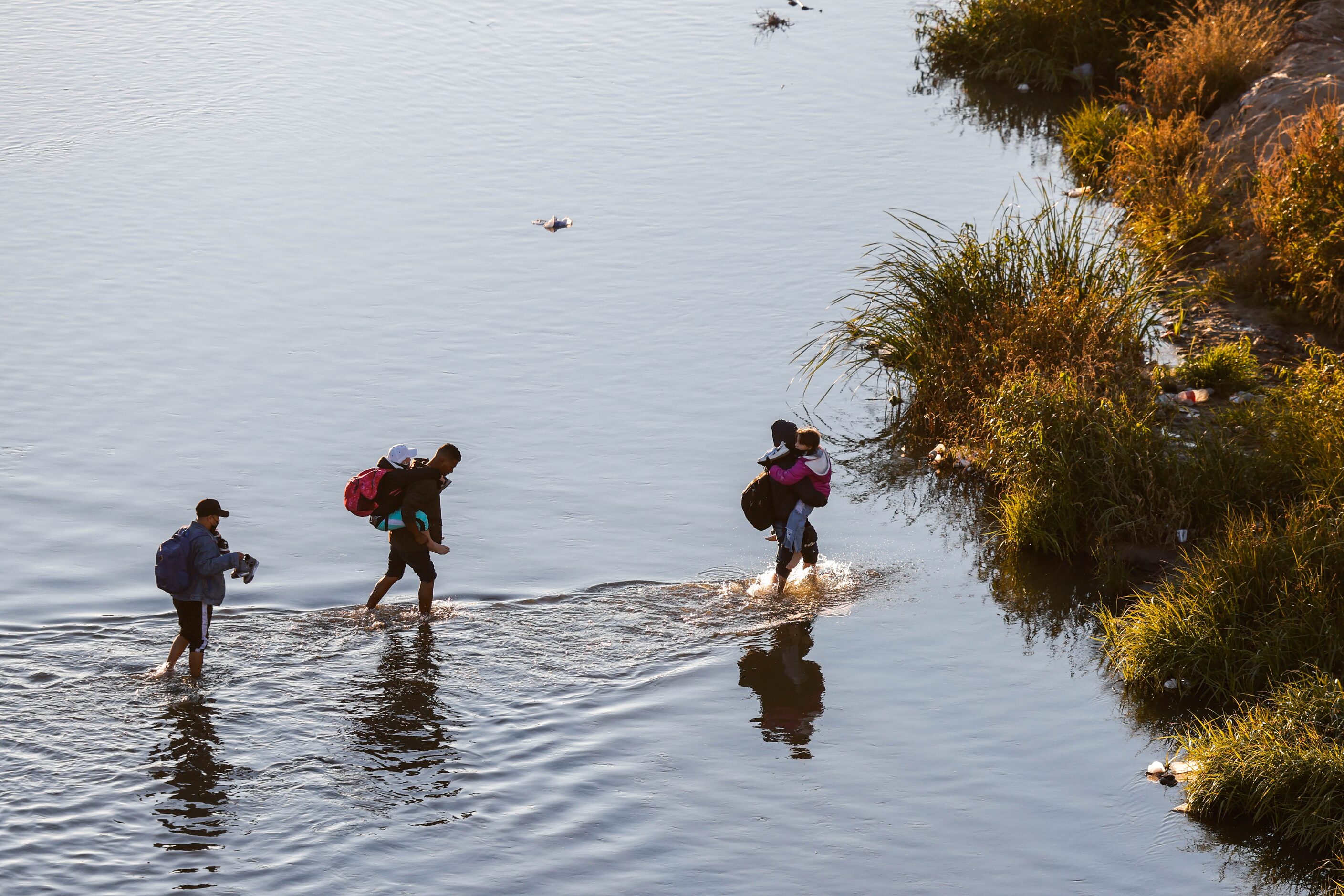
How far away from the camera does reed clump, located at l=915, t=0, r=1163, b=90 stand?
27.2 metres

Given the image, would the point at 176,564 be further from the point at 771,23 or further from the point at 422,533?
the point at 771,23

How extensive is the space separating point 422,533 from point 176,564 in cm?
193

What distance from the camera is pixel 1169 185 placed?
19.9 meters

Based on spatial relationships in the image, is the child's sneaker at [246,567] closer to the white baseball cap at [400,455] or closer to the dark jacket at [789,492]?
the white baseball cap at [400,455]

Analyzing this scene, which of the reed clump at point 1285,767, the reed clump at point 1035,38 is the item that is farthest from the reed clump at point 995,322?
the reed clump at point 1035,38

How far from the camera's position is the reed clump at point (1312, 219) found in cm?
1625

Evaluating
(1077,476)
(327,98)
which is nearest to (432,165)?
(327,98)

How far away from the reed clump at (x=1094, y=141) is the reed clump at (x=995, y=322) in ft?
19.4

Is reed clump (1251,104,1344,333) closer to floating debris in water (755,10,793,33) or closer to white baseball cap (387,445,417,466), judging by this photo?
white baseball cap (387,445,417,466)

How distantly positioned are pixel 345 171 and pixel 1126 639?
16302 millimetres

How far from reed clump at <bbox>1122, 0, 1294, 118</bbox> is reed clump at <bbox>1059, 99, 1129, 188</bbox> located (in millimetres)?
542

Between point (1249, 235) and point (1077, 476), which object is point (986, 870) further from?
point (1249, 235)

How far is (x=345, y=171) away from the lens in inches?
933

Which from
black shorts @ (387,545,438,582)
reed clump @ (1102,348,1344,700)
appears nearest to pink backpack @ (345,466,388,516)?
black shorts @ (387,545,438,582)
